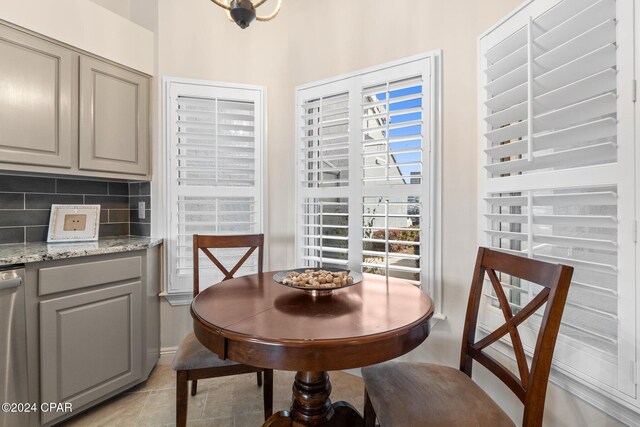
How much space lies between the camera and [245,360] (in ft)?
3.11

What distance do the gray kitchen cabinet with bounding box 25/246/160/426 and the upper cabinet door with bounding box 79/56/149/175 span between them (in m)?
0.68

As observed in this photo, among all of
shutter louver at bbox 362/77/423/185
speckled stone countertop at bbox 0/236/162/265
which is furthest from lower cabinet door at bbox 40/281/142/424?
shutter louver at bbox 362/77/423/185

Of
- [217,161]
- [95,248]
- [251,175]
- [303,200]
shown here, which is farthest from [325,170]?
[95,248]

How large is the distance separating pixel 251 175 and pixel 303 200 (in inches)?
18.8

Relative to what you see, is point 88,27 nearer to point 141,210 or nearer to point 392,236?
point 141,210

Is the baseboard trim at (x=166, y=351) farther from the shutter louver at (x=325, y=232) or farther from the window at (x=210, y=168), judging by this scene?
the shutter louver at (x=325, y=232)

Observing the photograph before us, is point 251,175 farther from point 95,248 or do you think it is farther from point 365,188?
point 95,248

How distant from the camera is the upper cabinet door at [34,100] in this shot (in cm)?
169

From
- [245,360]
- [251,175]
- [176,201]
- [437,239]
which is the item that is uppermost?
[251,175]

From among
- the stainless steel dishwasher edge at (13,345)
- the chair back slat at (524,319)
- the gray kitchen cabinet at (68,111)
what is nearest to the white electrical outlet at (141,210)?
the gray kitchen cabinet at (68,111)

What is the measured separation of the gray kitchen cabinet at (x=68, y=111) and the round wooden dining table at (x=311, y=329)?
1.35 metres

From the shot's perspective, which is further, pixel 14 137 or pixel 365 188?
pixel 365 188

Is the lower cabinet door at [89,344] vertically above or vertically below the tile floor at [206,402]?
above

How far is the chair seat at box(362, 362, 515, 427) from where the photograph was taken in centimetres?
101
